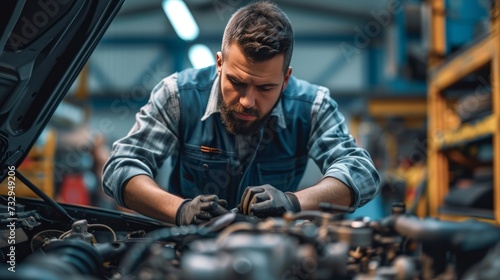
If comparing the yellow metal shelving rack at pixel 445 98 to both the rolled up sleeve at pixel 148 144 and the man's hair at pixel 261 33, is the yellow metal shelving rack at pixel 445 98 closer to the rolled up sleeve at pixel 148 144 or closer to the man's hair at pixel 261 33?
A: the man's hair at pixel 261 33

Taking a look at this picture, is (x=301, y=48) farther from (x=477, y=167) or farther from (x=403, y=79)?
(x=477, y=167)

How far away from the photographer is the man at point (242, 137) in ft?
5.13

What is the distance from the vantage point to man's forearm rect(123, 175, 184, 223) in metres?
1.50

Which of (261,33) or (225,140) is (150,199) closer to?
(225,140)

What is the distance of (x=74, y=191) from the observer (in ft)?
20.7

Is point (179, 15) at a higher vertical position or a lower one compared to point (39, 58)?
higher

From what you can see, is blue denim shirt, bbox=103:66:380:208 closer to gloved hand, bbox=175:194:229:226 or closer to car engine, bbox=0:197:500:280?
gloved hand, bbox=175:194:229:226

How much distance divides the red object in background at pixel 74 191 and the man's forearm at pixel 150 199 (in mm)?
4873

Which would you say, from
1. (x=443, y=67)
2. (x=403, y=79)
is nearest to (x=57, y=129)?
(x=403, y=79)

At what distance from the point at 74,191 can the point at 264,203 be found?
5497 mm

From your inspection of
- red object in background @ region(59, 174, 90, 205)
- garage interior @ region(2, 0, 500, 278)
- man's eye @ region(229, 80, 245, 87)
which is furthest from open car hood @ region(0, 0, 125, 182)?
red object in background @ region(59, 174, 90, 205)

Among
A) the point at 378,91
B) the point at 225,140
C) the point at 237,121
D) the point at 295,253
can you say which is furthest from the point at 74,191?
the point at 295,253

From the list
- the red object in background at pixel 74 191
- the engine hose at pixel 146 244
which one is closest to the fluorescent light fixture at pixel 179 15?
the red object in background at pixel 74 191

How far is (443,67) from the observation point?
13.0 ft
